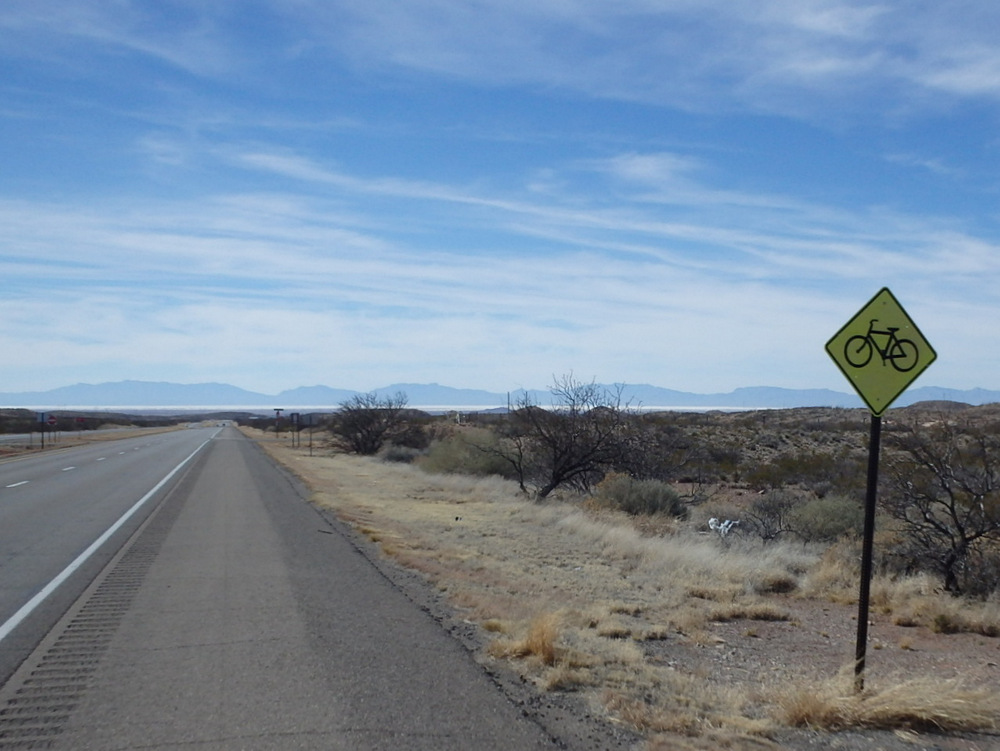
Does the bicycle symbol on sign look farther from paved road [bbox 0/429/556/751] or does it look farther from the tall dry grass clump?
paved road [bbox 0/429/556/751]

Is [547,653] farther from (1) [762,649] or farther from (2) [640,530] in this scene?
(2) [640,530]

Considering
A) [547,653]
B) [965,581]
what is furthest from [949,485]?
[547,653]

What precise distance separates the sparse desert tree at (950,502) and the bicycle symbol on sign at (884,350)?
21.8 ft

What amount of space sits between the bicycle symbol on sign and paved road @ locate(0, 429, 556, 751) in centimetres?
384

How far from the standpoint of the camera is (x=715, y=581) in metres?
12.7

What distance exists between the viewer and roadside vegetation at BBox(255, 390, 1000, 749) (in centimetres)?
648

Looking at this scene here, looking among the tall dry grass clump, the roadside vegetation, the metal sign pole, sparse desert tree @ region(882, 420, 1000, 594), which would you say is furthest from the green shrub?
the tall dry grass clump

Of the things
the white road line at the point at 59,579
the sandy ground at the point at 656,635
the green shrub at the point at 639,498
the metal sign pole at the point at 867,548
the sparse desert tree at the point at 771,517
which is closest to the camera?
the sandy ground at the point at 656,635

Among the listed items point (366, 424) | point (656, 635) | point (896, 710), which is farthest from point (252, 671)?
point (366, 424)

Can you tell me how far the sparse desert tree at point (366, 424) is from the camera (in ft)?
204

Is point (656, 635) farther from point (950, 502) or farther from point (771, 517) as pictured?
point (771, 517)

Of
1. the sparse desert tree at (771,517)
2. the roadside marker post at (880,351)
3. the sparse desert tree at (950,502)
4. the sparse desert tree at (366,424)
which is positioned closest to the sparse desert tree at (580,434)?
the sparse desert tree at (771,517)

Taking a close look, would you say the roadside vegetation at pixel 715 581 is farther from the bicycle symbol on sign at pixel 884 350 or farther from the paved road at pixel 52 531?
the paved road at pixel 52 531

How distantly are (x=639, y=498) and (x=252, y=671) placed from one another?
16.1 metres
